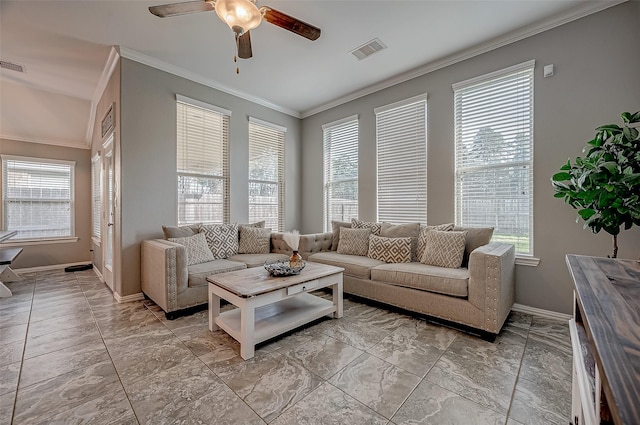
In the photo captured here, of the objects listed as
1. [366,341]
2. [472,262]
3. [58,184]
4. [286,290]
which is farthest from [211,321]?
[58,184]

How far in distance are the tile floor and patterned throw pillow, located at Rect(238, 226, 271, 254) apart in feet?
4.23

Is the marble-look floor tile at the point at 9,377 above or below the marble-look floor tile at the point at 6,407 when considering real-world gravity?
above

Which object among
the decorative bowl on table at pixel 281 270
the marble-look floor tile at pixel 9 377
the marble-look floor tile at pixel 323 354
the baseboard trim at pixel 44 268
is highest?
the decorative bowl on table at pixel 281 270

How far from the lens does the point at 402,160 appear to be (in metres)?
4.00

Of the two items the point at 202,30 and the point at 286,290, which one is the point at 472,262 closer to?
the point at 286,290

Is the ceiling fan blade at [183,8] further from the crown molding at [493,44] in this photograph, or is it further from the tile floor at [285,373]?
the crown molding at [493,44]

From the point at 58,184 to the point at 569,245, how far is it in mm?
7764

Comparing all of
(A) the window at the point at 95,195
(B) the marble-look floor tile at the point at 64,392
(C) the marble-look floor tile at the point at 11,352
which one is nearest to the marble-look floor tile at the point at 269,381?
(B) the marble-look floor tile at the point at 64,392

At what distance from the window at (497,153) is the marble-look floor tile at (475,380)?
5.44 feet

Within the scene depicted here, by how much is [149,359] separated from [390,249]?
2594 millimetres

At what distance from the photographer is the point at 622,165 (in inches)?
79.9

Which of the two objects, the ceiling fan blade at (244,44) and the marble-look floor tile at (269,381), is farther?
the ceiling fan blade at (244,44)

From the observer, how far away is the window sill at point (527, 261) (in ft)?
9.52

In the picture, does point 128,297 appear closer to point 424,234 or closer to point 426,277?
point 426,277
